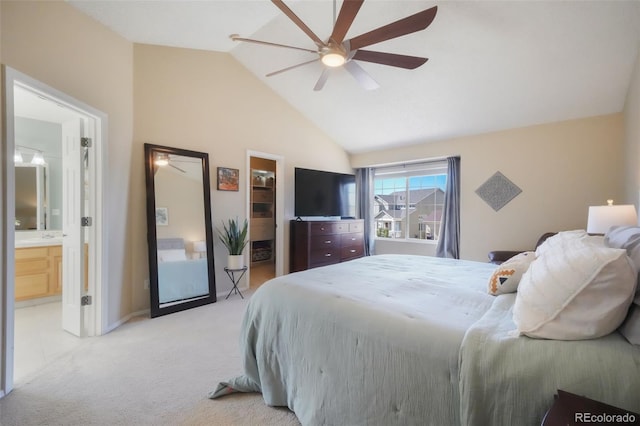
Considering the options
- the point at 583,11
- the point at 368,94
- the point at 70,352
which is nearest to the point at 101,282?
the point at 70,352

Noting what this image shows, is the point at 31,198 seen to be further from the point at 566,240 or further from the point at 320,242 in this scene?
the point at 566,240

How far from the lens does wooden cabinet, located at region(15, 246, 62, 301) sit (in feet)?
11.0

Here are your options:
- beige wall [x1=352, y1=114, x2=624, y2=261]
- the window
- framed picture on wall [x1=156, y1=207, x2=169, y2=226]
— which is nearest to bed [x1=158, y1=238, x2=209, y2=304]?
framed picture on wall [x1=156, y1=207, x2=169, y2=226]

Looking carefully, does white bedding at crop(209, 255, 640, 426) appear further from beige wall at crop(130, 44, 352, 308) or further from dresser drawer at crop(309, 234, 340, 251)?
dresser drawer at crop(309, 234, 340, 251)

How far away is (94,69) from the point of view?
2.58m

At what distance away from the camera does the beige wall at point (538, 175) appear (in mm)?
3498

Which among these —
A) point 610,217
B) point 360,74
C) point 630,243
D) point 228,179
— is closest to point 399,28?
point 360,74

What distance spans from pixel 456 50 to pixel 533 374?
3173mm

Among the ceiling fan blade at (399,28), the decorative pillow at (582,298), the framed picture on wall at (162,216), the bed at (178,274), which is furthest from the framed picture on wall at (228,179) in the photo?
the decorative pillow at (582,298)

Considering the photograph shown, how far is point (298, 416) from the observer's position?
4.89ft

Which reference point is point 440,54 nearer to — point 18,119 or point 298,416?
point 298,416

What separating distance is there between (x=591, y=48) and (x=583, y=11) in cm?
51

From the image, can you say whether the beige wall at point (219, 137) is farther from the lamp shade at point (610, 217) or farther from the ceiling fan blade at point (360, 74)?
the ceiling fan blade at point (360, 74)

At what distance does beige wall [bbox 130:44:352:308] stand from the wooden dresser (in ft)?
0.59
